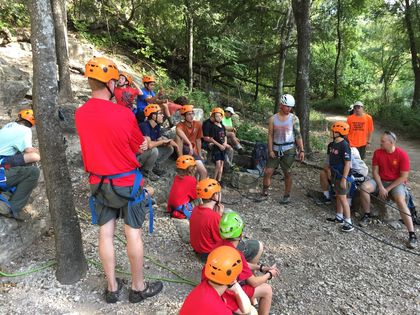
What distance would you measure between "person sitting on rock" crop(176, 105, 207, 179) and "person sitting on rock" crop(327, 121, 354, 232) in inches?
102

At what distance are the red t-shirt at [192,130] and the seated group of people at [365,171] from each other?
107 inches

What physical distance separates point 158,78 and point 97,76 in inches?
470

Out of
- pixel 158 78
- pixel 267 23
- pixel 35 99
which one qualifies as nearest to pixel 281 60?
pixel 267 23

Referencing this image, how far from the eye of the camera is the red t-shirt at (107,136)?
10.8ft

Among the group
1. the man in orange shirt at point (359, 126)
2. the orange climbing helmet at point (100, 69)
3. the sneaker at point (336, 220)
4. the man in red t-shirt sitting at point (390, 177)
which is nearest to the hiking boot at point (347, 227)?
the sneaker at point (336, 220)

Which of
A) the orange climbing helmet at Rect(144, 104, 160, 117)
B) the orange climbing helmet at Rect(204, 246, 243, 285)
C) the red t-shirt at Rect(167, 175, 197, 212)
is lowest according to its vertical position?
the red t-shirt at Rect(167, 175, 197, 212)

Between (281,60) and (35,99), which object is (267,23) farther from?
(35,99)

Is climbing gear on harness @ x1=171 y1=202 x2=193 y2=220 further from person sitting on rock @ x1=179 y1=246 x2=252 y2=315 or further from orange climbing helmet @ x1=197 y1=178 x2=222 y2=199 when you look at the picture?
person sitting on rock @ x1=179 y1=246 x2=252 y2=315

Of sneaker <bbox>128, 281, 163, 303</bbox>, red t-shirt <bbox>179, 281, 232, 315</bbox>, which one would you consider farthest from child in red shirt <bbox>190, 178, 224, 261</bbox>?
red t-shirt <bbox>179, 281, 232, 315</bbox>

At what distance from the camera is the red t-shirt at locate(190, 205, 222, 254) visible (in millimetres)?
4531

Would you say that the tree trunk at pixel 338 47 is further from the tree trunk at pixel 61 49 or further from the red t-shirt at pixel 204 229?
the red t-shirt at pixel 204 229

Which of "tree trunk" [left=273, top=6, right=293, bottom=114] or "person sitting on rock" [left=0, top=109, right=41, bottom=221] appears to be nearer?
"person sitting on rock" [left=0, top=109, right=41, bottom=221]

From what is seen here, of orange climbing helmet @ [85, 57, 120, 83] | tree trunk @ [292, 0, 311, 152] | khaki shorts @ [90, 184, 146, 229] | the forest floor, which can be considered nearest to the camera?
orange climbing helmet @ [85, 57, 120, 83]

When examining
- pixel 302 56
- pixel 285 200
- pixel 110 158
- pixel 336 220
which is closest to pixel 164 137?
pixel 285 200
